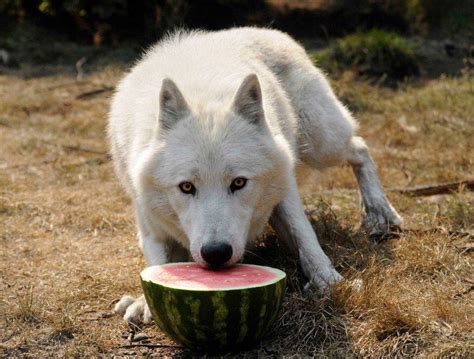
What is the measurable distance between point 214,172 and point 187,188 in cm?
17

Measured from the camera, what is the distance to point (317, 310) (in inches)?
141

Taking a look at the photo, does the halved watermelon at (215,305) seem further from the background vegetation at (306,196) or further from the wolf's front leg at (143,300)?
the wolf's front leg at (143,300)

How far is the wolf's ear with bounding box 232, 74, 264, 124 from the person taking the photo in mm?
3674

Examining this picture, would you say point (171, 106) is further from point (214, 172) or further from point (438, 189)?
point (438, 189)

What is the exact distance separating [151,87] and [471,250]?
7.05ft

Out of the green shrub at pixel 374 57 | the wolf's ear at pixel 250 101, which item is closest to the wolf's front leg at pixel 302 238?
the wolf's ear at pixel 250 101

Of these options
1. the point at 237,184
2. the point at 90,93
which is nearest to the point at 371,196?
the point at 237,184

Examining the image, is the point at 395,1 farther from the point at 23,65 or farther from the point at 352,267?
the point at 352,267

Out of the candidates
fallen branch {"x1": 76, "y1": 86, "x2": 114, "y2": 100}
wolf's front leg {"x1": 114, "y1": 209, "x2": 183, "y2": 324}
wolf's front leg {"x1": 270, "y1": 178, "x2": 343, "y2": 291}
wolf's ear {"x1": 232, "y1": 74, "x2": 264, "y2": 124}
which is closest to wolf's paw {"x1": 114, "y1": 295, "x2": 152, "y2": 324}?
wolf's front leg {"x1": 114, "y1": 209, "x2": 183, "y2": 324}

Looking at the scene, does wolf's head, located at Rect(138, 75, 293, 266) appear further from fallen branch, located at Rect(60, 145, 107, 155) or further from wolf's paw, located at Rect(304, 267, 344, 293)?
fallen branch, located at Rect(60, 145, 107, 155)

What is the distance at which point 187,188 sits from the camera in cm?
351

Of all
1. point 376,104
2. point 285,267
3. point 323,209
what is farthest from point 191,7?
point 285,267

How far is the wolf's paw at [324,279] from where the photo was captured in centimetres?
393

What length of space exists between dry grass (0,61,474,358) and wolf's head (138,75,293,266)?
54 centimetres
